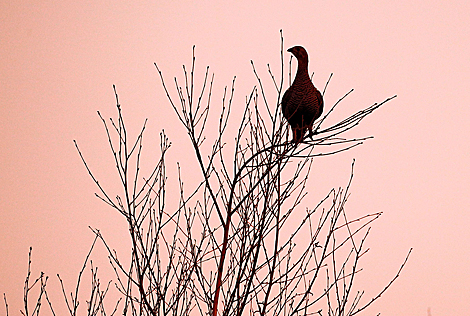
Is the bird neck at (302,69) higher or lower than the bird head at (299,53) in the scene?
lower

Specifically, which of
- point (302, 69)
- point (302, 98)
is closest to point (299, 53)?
point (302, 69)

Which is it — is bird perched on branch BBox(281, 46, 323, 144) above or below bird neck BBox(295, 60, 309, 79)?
below

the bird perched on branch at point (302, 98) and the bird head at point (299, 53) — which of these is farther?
the bird head at point (299, 53)

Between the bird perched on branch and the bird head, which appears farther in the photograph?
the bird head

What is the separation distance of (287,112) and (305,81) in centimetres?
19

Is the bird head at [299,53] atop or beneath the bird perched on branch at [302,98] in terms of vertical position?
atop

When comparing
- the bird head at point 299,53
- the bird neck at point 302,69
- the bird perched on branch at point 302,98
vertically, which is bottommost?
the bird perched on branch at point 302,98

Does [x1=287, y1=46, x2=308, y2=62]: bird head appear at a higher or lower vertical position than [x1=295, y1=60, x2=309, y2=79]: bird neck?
higher

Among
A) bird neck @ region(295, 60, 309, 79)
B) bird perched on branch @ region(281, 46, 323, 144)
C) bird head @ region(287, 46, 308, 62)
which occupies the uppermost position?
bird head @ region(287, 46, 308, 62)

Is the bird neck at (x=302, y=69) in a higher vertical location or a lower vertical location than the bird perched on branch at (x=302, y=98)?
higher

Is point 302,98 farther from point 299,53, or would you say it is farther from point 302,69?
point 299,53

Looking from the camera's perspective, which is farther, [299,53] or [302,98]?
[299,53]

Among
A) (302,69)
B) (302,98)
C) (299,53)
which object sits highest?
(299,53)

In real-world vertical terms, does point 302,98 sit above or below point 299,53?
below
